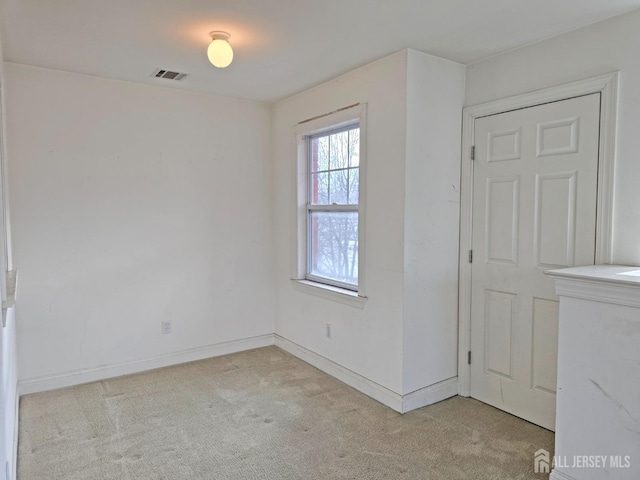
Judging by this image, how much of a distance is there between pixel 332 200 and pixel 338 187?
0.42ft

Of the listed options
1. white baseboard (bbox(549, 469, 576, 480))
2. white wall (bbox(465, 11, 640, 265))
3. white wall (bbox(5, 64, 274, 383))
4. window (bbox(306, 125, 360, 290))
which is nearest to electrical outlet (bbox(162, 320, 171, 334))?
white wall (bbox(5, 64, 274, 383))

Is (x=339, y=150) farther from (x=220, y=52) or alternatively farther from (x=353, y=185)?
(x=220, y=52)

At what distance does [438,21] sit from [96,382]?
336cm

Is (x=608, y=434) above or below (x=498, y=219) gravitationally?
below

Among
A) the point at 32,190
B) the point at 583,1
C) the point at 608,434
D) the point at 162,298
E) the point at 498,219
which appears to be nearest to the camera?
the point at 608,434

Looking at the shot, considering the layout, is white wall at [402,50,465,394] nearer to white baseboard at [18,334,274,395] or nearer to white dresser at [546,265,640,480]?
white dresser at [546,265,640,480]

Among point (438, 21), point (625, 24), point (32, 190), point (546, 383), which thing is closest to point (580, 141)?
point (625, 24)

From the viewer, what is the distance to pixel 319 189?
3.74 m

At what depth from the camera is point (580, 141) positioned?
92.5 inches

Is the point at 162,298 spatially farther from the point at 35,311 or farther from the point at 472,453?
the point at 472,453

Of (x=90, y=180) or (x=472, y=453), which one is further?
(x=90, y=180)

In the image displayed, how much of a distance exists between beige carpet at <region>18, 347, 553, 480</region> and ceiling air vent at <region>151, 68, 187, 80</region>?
2293 mm

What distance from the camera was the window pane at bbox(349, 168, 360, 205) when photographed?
3309 mm

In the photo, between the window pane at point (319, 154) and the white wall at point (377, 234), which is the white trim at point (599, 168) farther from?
the window pane at point (319, 154)
